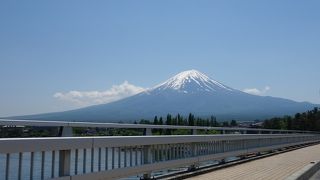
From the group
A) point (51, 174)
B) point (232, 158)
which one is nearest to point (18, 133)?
point (51, 174)

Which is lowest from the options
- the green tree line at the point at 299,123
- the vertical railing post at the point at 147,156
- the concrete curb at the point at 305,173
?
the concrete curb at the point at 305,173

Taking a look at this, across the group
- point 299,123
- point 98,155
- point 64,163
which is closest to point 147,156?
point 98,155

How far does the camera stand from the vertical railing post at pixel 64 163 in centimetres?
878

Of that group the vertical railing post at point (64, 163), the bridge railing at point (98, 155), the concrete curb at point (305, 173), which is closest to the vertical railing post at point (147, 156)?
the bridge railing at point (98, 155)

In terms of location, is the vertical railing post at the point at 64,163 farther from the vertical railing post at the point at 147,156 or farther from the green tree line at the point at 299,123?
the green tree line at the point at 299,123

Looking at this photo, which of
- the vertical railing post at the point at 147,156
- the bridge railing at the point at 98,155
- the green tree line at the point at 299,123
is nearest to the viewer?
the bridge railing at the point at 98,155

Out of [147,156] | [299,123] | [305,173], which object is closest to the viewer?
[147,156]

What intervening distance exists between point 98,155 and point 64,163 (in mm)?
1463

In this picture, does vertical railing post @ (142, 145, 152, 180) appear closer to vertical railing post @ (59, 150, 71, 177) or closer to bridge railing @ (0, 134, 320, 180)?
bridge railing @ (0, 134, 320, 180)

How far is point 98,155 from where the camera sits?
33.6 ft

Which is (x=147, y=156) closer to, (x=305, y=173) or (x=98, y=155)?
(x=98, y=155)

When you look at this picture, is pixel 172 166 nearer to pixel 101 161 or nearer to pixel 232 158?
pixel 101 161

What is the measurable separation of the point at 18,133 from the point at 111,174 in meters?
2.73

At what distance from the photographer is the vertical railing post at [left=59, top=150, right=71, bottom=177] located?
8781 mm
